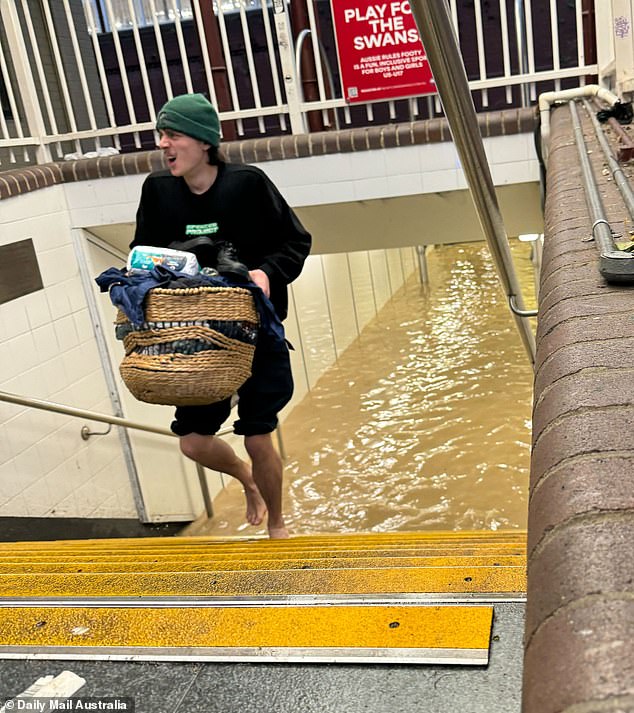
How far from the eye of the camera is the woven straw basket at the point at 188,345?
2076 millimetres

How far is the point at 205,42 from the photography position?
465 cm

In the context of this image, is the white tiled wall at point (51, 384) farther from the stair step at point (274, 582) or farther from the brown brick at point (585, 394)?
the brown brick at point (585, 394)

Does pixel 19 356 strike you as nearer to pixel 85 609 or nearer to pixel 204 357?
pixel 204 357

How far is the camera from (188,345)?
208 centimetres

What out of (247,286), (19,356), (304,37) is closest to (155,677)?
(247,286)

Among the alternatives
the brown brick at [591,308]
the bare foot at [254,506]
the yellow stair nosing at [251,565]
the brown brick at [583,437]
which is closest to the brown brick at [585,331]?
the brown brick at [591,308]

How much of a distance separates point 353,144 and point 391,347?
4228 mm

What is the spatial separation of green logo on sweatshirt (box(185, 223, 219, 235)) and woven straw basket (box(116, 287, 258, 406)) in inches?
14.0

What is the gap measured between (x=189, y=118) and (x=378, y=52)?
2.45 m

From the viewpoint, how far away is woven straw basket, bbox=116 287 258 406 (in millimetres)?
2076

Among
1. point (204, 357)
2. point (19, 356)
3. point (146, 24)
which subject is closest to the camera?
point (204, 357)

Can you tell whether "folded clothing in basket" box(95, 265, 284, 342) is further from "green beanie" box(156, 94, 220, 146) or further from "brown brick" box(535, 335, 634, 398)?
"brown brick" box(535, 335, 634, 398)

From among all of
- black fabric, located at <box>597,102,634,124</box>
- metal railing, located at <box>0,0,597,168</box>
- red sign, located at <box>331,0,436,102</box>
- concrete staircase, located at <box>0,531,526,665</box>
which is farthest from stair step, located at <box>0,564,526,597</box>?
red sign, located at <box>331,0,436,102</box>

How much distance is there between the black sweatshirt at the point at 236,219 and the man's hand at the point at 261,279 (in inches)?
1.4
